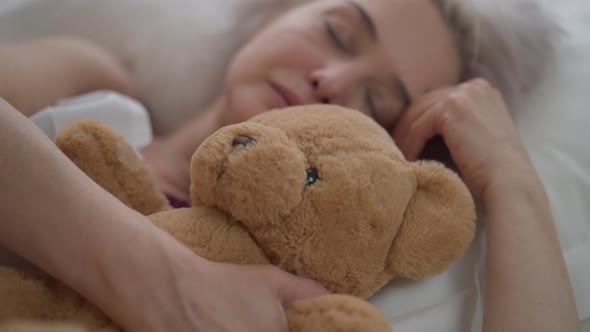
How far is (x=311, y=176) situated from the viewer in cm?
48

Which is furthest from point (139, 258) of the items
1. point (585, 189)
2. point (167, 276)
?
point (585, 189)

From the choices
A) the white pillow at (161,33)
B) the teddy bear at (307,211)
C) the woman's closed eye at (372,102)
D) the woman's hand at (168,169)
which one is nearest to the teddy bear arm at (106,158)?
the teddy bear at (307,211)

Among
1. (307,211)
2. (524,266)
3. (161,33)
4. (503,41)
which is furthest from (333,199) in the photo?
(161,33)

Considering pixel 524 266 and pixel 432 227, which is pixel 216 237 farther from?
pixel 524 266

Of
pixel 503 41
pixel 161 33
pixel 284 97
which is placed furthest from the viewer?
pixel 161 33

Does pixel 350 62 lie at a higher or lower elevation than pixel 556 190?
higher

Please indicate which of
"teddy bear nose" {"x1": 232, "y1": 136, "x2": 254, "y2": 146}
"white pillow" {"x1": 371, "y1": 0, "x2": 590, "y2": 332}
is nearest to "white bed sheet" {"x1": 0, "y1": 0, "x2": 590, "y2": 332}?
"white pillow" {"x1": 371, "y1": 0, "x2": 590, "y2": 332}

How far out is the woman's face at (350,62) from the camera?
800 millimetres

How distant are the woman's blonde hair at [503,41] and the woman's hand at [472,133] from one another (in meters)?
0.16

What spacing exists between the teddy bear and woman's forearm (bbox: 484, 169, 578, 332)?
0.08 meters

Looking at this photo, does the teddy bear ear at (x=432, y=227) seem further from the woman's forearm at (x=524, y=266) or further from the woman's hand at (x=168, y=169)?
the woman's hand at (x=168, y=169)

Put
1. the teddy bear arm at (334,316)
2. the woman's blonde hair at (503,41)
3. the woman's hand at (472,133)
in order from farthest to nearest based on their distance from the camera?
the woman's blonde hair at (503,41), the woman's hand at (472,133), the teddy bear arm at (334,316)

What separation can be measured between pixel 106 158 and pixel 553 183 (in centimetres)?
62

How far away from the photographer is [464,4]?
36.1 inches
